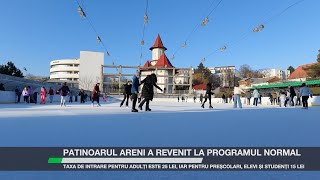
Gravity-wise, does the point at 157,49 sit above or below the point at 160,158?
above

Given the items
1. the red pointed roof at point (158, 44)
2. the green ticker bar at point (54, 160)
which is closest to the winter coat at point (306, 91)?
the green ticker bar at point (54, 160)

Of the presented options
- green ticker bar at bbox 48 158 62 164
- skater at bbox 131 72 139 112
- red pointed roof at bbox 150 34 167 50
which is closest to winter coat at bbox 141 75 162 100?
skater at bbox 131 72 139 112

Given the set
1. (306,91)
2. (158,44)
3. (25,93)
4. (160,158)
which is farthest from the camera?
(158,44)

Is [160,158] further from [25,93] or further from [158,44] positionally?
[158,44]

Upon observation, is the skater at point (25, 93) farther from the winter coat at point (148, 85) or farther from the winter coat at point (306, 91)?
the winter coat at point (306, 91)

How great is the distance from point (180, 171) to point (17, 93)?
2061 centimetres

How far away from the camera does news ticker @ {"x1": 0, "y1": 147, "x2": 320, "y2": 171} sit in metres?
2.55

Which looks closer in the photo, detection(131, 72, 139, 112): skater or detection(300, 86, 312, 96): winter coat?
detection(131, 72, 139, 112): skater

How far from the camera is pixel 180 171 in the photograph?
2.48 meters

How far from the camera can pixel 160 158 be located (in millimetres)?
2807

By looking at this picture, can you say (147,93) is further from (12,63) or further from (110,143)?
(12,63)

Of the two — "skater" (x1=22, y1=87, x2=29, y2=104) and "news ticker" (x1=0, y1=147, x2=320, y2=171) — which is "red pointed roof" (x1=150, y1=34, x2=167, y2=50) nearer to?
"skater" (x1=22, y1=87, x2=29, y2=104)

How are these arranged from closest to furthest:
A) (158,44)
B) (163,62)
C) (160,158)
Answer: (160,158) < (163,62) < (158,44)

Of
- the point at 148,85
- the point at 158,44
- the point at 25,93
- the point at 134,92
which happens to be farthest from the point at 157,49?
the point at 148,85
